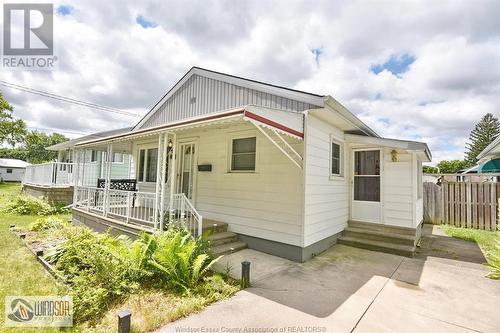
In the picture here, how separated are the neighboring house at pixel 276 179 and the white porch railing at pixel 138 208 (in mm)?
47

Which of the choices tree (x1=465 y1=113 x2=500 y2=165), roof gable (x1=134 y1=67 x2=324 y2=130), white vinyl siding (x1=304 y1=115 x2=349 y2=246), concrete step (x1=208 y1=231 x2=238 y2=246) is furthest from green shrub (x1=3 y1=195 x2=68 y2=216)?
tree (x1=465 y1=113 x2=500 y2=165)

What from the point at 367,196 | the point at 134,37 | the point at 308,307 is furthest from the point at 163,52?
the point at 308,307

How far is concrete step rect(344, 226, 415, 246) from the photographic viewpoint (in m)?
6.16

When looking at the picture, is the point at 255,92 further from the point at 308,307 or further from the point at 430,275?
the point at 430,275

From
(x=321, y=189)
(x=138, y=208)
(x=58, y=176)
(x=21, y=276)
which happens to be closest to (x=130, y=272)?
(x=21, y=276)

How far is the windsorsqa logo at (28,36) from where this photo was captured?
23.5 ft

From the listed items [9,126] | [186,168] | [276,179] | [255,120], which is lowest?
[276,179]

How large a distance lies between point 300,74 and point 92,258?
948cm

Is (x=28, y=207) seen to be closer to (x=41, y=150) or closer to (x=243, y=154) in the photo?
(x=243, y=154)

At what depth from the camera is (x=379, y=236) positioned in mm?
6469

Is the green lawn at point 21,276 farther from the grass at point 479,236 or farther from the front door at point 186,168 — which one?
the grass at point 479,236

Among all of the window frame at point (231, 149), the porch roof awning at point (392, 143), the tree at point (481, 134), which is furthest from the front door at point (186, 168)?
the tree at point (481, 134)

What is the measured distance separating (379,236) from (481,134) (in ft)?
159

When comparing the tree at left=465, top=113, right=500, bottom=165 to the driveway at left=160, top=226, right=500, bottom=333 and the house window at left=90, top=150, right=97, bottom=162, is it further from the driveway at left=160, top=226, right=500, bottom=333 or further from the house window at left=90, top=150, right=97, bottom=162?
the house window at left=90, top=150, right=97, bottom=162
